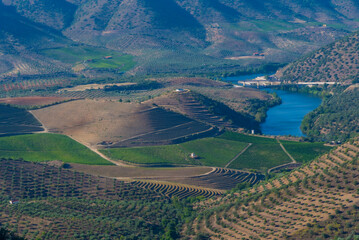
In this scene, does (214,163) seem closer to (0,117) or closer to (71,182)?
(71,182)

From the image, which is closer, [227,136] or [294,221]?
[294,221]

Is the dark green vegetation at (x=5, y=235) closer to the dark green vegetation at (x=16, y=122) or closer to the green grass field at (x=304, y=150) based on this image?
the green grass field at (x=304, y=150)

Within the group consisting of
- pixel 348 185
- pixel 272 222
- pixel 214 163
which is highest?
pixel 348 185

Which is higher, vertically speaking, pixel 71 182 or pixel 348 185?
pixel 348 185

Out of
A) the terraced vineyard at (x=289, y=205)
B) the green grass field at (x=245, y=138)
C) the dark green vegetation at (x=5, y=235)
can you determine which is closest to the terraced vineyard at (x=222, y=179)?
the terraced vineyard at (x=289, y=205)

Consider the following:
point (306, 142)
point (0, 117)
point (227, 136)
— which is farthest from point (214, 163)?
point (0, 117)

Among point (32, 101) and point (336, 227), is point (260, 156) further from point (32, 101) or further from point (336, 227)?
point (32, 101)

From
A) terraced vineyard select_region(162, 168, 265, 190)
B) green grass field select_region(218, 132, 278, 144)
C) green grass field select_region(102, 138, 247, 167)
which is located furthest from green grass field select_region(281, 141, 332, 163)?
terraced vineyard select_region(162, 168, 265, 190)
